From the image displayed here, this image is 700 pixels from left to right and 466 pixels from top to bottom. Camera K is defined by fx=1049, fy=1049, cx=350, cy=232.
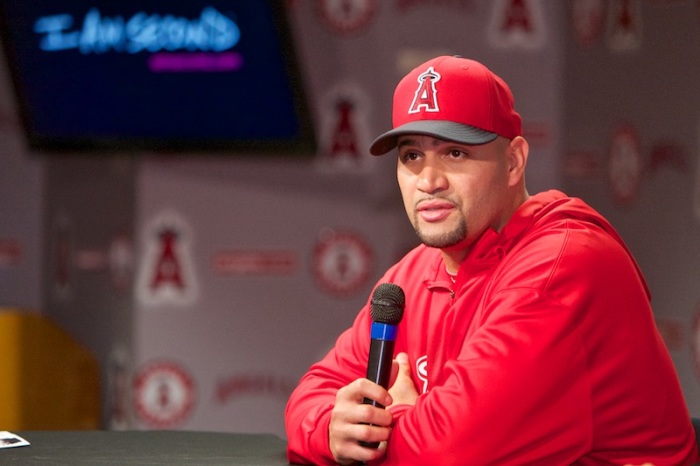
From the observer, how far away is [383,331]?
166 cm

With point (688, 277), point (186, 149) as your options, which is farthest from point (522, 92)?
point (186, 149)

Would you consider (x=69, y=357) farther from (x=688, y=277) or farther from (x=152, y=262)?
(x=688, y=277)

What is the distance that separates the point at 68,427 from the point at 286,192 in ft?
4.01

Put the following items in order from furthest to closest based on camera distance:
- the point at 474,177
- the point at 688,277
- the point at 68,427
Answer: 1. the point at 68,427
2. the point at 688,277
3. the point at 474,177

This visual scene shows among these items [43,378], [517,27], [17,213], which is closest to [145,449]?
[43,378]

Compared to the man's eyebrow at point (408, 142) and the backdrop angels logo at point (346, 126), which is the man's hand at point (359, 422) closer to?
the man's eyebrow at point (408, 142)

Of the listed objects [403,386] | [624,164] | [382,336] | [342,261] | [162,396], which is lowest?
[162,396]

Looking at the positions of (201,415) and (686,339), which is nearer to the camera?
(686,339)

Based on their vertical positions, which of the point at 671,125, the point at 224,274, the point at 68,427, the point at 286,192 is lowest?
the point at 68,427

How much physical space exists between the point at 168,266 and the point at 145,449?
2199 mm

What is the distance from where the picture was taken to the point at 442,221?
189cm

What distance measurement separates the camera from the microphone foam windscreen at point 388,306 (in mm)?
1674

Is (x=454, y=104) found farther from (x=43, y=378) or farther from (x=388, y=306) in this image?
(x=43, y=378)

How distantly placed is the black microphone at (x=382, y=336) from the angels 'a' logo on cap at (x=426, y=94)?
375 mm
